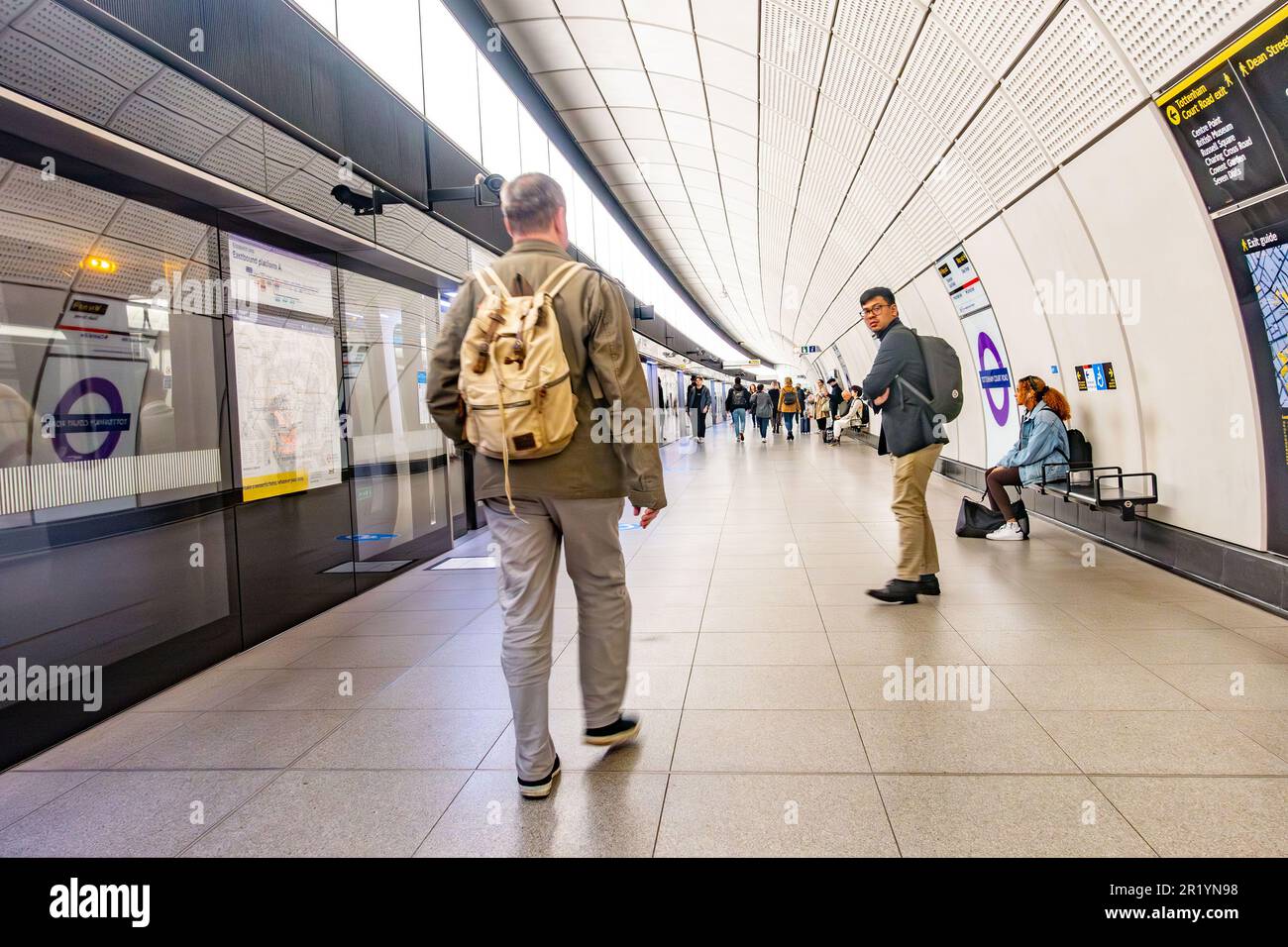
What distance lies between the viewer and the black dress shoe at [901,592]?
16.3 ft

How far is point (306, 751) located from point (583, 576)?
4.44ft

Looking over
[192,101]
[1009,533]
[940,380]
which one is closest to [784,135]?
[1009,533]

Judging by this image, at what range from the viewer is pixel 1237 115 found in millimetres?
4098

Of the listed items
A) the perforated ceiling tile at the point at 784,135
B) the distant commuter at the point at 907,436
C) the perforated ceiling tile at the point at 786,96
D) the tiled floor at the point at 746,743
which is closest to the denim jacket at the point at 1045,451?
the tiled floor at the point at 746,743

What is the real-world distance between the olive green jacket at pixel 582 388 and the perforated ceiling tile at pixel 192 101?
223 centimetres

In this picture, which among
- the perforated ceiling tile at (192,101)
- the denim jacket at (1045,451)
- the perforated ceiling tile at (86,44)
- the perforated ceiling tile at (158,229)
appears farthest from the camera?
the denim jacket at (1045,451)

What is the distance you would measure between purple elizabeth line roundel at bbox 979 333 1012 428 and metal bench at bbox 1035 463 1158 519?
7.87ft

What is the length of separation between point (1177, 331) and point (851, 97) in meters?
4.06

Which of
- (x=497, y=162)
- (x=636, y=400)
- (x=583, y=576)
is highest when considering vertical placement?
(x=497, y=162)

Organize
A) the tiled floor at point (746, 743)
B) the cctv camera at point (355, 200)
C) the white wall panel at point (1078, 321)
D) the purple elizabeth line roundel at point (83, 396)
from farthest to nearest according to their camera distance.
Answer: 1. the white wall panel at point (1078, 321)
2. the cctv camera at point (355, 200)
3. the purple elizabeth line roundel at point (83, 396)
4. the tiled floor at point (746, 743)

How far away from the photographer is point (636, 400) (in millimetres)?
2629

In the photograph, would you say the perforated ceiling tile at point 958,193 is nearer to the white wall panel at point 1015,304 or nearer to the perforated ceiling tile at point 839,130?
the white wall panel at point 1015,304
